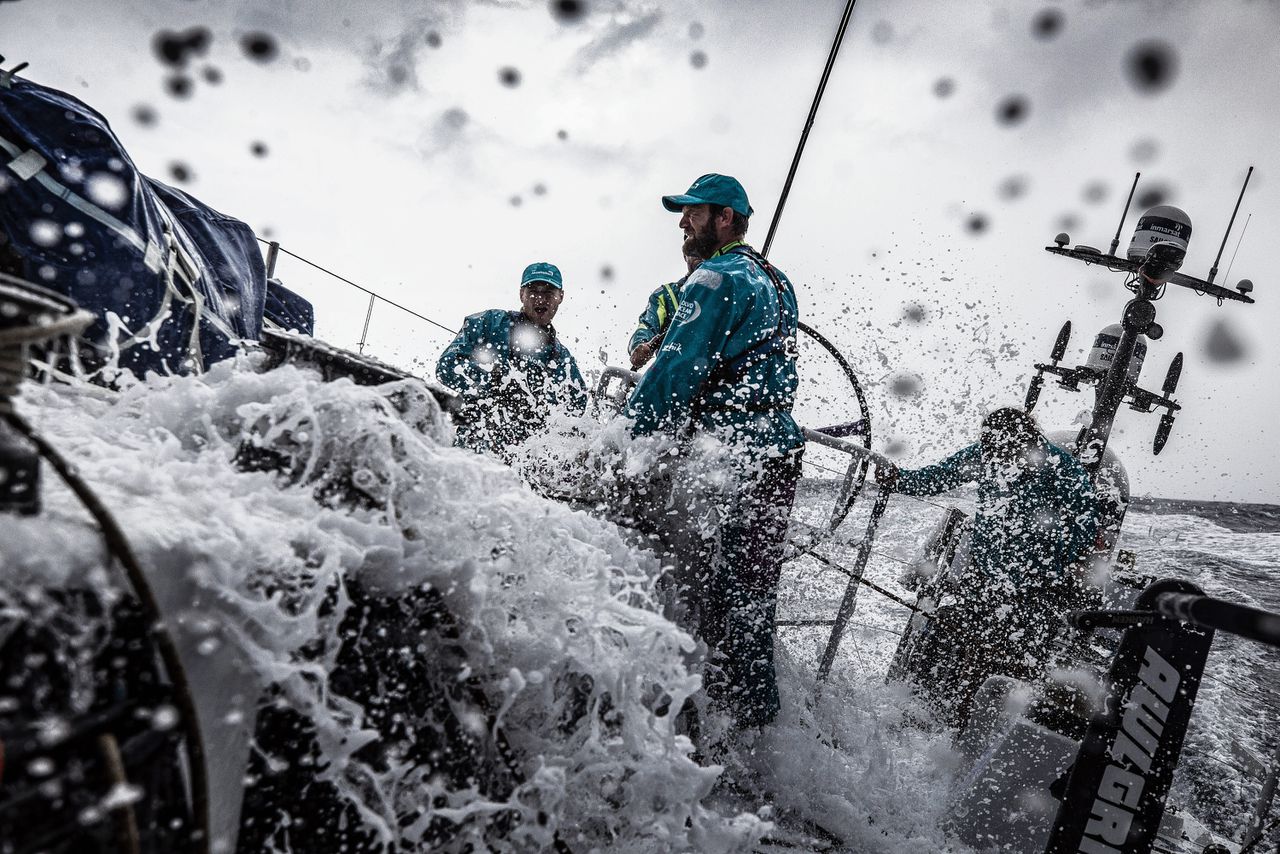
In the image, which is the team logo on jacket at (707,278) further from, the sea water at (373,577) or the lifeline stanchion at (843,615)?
the lifeline stanchion at (843,615)

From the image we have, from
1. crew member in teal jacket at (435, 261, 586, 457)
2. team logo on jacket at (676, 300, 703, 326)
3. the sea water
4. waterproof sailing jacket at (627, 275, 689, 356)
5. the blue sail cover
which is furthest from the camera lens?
crew member in teal jacket at (435, 261, 586, 457)

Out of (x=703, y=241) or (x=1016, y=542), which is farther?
(x=1016, y=542)

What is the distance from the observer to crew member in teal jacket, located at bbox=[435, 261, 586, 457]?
198 inches

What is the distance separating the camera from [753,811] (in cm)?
274

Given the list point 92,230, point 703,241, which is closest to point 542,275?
point 703,241

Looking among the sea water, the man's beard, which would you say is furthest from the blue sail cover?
the man's beard

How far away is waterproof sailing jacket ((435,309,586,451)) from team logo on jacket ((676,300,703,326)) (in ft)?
6.60

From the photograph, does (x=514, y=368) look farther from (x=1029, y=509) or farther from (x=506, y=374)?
(x=1029, y=509)

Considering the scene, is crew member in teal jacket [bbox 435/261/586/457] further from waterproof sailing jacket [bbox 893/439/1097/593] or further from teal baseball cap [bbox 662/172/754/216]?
waterproof sailing jacket [bbox 893/439/1097/593]

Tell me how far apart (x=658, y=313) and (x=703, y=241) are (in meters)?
1.09

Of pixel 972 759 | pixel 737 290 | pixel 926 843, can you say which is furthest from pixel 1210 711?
pixel 737 290

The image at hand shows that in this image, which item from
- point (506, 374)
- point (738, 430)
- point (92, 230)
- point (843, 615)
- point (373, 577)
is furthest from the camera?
point (506, 374)

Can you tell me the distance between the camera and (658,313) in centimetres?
489

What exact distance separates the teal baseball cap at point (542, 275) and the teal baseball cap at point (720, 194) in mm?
A: 1955
